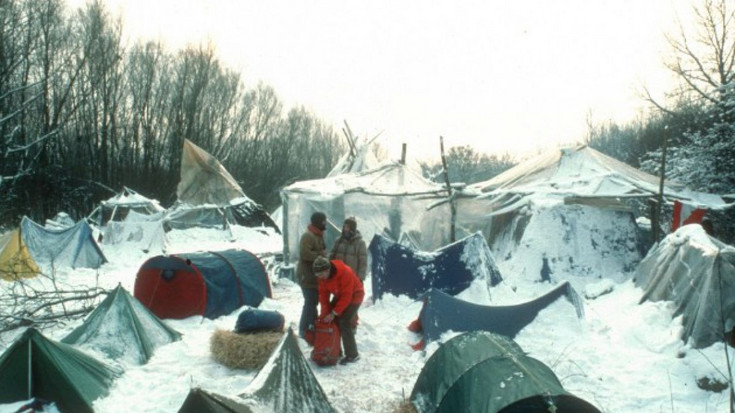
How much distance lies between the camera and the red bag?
252 inches

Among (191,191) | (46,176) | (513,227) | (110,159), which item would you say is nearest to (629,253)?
(513,227)

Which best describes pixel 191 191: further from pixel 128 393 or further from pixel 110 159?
pixel 128 393

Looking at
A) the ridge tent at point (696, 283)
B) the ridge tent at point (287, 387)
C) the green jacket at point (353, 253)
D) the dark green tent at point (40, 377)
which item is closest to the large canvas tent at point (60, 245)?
the green jacket at point (353, 253)

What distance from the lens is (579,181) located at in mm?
12148

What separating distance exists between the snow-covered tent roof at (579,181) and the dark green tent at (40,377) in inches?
394

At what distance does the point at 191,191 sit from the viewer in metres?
23.1

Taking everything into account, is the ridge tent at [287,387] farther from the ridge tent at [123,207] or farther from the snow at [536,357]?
the ridge tent at [123,207]

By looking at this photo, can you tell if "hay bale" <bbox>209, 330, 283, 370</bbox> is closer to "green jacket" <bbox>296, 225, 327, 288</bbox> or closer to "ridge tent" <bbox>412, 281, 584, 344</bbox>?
"green jacket" <bbox>296, 225, 327, 288</bbox>

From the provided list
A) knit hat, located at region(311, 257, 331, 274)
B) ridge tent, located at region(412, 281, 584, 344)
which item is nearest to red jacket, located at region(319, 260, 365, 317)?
knit hat, located at region(311, 257, 331, 274)

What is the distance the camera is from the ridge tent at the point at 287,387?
4359 millimetres

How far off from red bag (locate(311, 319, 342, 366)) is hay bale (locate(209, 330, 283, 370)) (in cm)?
52

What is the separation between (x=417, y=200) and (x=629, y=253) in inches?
205

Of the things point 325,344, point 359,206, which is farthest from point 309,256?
point 359,206

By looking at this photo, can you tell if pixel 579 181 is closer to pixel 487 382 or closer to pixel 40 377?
pixel 487 382
